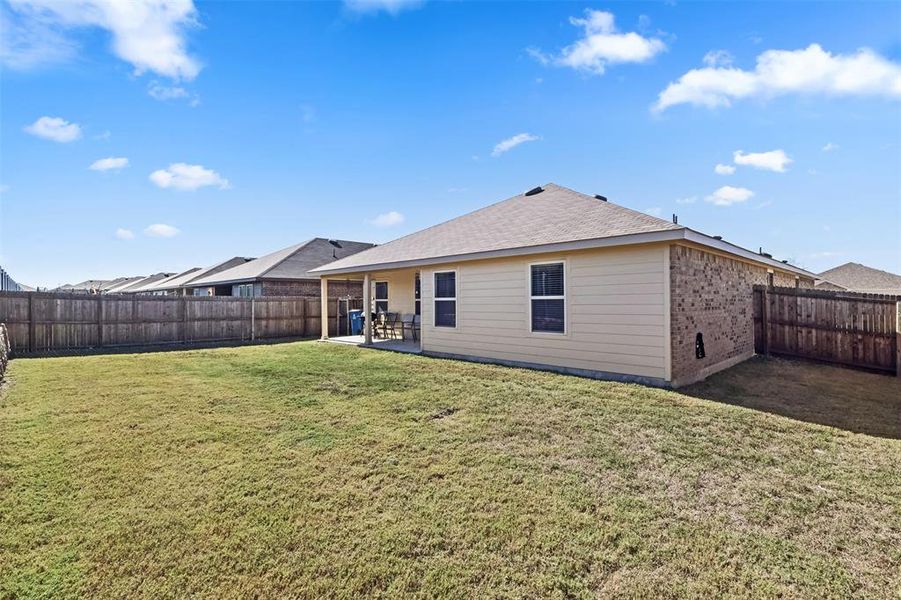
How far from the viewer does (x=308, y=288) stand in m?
19.4

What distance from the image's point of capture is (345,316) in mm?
17766

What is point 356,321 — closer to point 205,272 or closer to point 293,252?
point 293,252

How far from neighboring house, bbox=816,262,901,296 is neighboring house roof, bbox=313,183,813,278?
1722 centimetres

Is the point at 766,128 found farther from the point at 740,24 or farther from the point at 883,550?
the point at 883,550

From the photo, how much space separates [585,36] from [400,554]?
34.6 feet

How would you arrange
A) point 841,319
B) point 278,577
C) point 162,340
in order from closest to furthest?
1. point 278,577
2. point 841,319
3. point 162,340

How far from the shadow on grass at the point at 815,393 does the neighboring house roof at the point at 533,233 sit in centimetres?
246

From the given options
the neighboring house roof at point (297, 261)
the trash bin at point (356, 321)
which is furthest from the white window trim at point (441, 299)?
the neighboring house roof at point (297, 261)

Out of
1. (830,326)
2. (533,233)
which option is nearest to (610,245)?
(533,233)

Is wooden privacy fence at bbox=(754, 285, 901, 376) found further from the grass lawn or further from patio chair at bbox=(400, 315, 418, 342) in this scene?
patio chair at bbox=(400, 315, 418, 342)

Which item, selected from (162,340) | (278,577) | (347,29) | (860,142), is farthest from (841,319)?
(162,340)

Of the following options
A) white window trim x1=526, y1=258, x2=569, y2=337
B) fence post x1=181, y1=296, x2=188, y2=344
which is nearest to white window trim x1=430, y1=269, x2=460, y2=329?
white window trim x1=526, y1=258, x2=569, y2=337

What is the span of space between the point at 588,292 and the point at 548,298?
2.90ft

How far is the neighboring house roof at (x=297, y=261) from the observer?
18.9 metres
